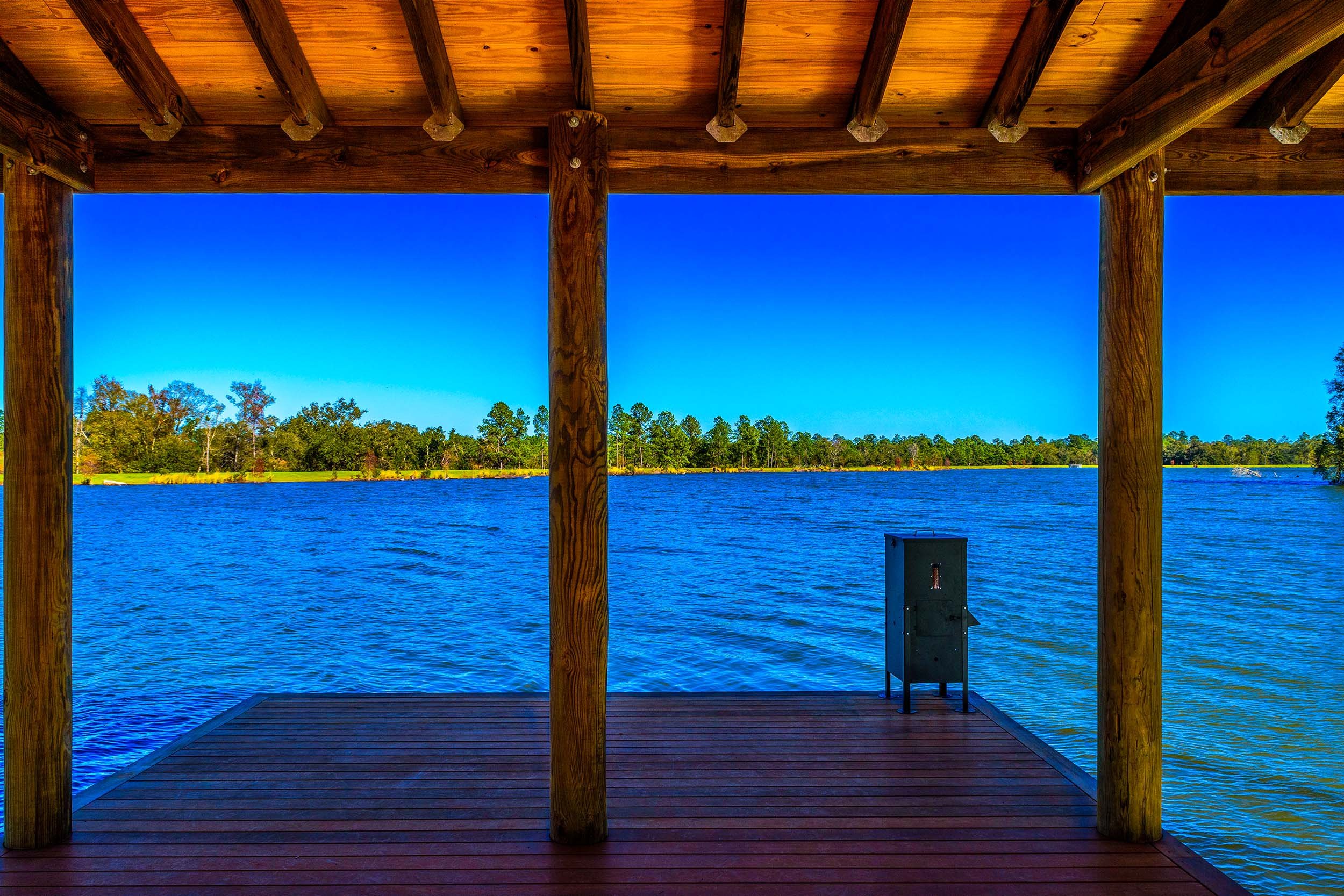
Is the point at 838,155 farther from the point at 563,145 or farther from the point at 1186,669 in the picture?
the point at 1186,669

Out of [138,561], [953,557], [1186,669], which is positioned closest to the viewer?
[953,557]

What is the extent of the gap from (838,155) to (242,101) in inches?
78.3

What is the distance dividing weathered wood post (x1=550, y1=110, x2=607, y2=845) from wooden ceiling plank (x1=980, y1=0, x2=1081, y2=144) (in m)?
1.27

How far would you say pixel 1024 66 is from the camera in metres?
2.28

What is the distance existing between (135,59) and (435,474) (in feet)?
213

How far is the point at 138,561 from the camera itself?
18.9m

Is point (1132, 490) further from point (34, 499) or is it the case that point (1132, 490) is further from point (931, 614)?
point (34, 499)

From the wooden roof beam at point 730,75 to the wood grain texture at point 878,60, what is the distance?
37 cm

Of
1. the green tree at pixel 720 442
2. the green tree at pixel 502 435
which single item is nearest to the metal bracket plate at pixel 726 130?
the green tree at pixel 502 435

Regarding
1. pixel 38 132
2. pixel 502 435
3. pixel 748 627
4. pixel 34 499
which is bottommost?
pixel 748 627

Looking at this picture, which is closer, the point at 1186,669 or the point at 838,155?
the point at 838,155

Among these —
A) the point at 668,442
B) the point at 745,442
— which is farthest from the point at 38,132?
the point at 745,442

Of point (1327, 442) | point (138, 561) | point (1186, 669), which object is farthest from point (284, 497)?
point (1327, 442)

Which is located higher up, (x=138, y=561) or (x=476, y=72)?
(x=476, y=72)
